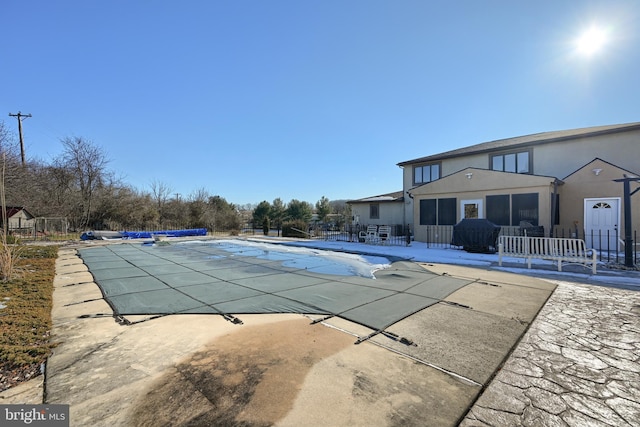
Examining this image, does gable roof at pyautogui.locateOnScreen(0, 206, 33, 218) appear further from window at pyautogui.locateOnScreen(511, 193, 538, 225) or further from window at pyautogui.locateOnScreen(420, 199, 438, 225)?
window at pyautogui.locateOnScreen(511, 193, 538, 225)

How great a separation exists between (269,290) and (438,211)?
1140 cm

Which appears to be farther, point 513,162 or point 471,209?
point 513,162

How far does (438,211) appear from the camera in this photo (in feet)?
45.6

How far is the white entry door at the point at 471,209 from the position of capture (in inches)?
502

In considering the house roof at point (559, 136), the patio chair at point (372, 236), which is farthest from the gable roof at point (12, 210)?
the house roof at point (559, 136)

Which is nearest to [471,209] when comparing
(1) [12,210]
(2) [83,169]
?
(1) [12,210]

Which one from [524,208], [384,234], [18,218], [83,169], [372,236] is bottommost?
[372,236]

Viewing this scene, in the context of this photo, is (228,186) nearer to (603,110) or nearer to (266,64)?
(266,64)

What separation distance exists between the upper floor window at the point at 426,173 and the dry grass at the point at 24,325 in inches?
714

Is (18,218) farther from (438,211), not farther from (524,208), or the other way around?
(524,208)

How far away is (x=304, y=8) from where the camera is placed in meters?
9.28

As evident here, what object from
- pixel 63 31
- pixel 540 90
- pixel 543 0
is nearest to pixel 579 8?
pixel 543 0

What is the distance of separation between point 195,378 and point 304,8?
1110 cm

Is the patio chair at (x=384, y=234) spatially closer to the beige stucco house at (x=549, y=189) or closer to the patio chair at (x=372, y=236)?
the patio chair at (x=372, y=236)
